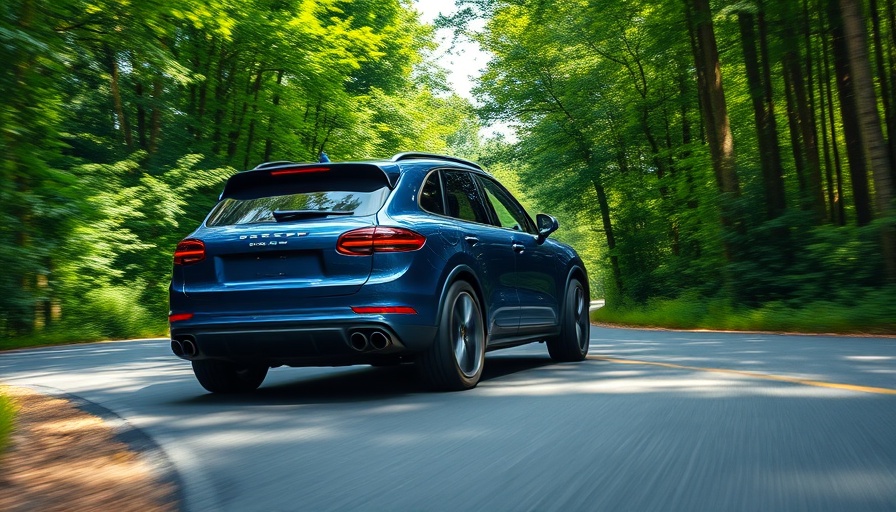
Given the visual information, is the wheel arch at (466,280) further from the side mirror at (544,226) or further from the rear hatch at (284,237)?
the side mirror at (544,226)

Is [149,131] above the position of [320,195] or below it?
above

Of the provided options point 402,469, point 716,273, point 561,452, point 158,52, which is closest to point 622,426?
point 561,452

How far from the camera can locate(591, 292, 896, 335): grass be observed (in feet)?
49.1

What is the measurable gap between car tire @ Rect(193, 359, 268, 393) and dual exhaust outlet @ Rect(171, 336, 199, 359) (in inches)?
17.6

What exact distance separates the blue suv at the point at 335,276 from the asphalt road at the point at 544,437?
1.34ft

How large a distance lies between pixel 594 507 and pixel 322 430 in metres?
2.51

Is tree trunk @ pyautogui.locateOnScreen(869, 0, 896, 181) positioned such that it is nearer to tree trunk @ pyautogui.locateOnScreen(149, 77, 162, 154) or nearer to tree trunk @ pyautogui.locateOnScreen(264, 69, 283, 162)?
tree trunk @ pyautogui.locateOnScreen(264, 69, 283, 162)

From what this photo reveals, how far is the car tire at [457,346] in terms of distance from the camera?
283 inches

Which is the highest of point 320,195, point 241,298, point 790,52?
point 790,52

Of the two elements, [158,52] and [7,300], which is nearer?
[7,300]

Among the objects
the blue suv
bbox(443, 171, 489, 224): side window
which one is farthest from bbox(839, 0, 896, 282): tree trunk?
the blue suv

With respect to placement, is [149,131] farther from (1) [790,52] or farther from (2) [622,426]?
(2) [622,426]

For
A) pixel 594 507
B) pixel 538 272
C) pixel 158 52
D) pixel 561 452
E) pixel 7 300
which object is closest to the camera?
pixel 594 507

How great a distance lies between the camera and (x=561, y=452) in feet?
16.3
